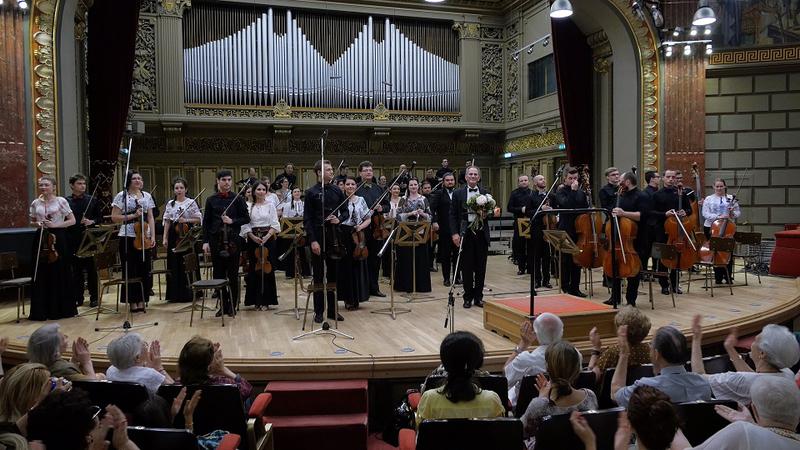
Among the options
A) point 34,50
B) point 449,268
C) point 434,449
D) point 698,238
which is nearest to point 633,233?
point 698,238

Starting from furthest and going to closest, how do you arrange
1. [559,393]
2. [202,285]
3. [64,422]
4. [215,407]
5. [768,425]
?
1. [202,285]
2. [215,407]
3. [559,393]
4. [768,425]
5. [64,422]

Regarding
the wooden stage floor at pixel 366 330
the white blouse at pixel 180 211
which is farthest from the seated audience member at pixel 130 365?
the white blouse at pixel 180 211

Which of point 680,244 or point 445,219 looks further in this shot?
point 445,219

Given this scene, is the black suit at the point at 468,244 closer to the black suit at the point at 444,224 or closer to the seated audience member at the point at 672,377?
the black suit at the point at 444,224

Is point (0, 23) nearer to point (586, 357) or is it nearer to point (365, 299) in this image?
point (365, 299)

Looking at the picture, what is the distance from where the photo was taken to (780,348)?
263 centimetres

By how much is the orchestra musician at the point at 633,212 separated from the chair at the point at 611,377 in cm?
317

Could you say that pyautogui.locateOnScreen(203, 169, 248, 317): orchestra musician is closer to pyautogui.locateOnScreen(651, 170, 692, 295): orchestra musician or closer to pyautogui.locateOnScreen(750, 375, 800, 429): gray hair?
pyautogui.locateOnScreen(651, 170, 692, 295): orchestra musician

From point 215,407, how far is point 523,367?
152 cm

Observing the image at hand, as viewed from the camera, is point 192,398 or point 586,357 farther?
point 586,357

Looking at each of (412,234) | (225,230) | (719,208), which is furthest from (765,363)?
(719,208)

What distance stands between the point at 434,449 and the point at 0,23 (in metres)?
7.22

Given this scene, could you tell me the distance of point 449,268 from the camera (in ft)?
27.5

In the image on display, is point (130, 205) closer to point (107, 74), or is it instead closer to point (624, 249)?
point (107, 74)
